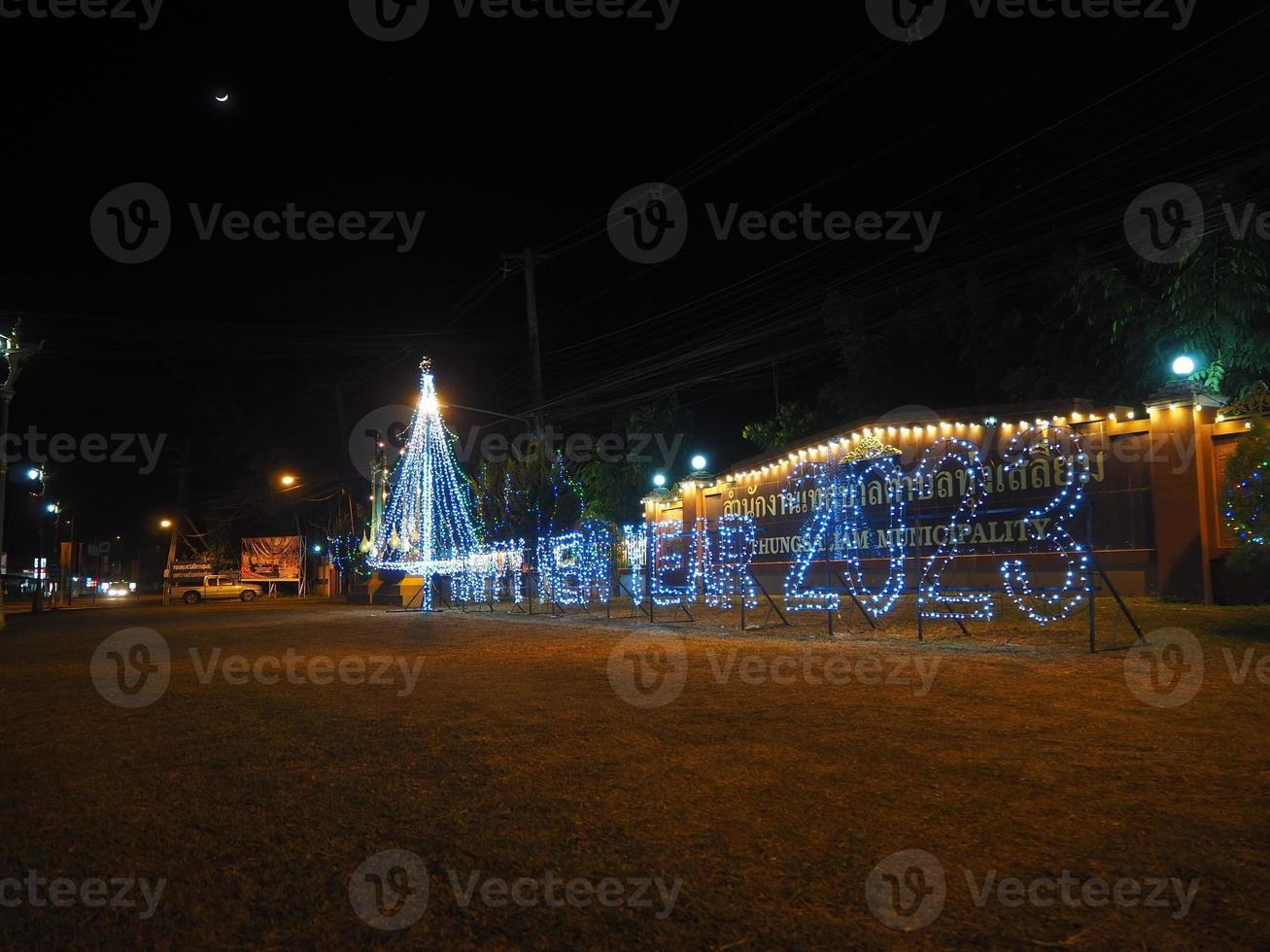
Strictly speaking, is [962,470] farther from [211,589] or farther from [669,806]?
[211,589]

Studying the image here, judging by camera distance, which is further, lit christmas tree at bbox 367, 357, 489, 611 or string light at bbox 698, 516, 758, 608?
lit christmas tree at bbox 367, 357, 489, 611

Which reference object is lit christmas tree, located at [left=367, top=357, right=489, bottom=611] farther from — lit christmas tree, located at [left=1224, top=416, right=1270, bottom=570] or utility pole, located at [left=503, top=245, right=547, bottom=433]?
lit christmas tree, located at [left=1224, top=416, right=1270, bottom=570]

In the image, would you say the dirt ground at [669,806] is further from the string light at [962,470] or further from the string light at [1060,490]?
the string light at [962,470]

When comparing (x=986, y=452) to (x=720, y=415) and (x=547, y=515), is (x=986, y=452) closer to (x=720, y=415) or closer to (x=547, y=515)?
(x=547, y=515)

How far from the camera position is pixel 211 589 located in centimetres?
4672

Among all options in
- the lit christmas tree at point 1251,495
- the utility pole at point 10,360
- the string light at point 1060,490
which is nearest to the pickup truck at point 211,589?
the utility pole at point 10,360

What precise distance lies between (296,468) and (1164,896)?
171 ft

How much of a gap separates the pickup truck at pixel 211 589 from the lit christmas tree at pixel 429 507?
23.8m

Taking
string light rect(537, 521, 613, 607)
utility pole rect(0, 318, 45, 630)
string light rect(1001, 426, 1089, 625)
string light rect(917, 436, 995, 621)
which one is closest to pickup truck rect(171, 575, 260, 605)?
utility pole rect(0, 318, 45, 630)

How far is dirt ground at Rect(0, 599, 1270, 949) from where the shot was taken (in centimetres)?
360

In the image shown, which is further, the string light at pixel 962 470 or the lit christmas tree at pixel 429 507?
the lit christmas tree at pixel 429 507

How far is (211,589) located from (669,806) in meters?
47.0

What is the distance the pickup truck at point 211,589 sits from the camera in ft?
151

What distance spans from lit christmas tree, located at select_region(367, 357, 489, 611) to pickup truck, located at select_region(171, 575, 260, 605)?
23.8m
